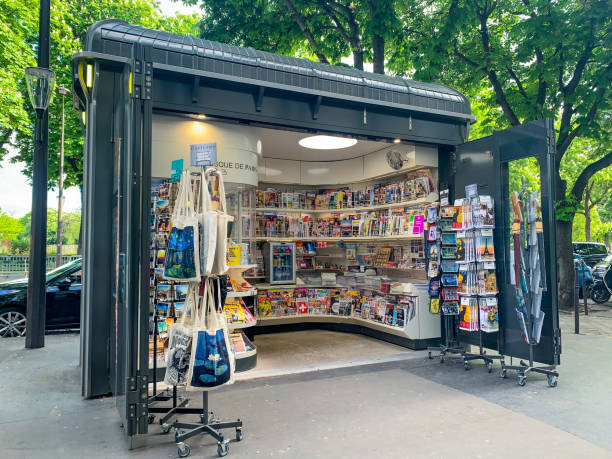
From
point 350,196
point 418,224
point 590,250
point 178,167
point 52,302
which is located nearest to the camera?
point 178,167

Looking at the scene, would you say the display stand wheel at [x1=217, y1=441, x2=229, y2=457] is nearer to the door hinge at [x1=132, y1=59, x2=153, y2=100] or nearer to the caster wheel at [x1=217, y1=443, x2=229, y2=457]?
the caster wheel at [x1=217, y1=443, x2=229, y2=457]

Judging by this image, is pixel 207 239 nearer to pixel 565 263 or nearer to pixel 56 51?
pixel 565 263

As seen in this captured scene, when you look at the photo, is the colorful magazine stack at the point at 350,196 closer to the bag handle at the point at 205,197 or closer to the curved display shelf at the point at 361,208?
the curved display shelf at the point at 361,208

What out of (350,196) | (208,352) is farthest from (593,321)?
(208,352)

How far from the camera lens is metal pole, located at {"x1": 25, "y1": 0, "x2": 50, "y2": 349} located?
6.35 metres

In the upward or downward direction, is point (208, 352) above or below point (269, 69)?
below

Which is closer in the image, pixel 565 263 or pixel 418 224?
pixel 418 224

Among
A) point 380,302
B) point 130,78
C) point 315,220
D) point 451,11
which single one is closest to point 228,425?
point 130,78

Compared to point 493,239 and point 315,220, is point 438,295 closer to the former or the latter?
point 493,239

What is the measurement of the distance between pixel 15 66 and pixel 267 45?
6907mm

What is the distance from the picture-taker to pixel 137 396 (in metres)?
3.05

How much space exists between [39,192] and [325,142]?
447 cm

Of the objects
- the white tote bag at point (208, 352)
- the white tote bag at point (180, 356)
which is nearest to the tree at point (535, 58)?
the white tote bag at point (208, 352)

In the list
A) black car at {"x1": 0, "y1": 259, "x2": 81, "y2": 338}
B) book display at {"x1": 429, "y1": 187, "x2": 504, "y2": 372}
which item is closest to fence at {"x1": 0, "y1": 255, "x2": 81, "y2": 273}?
black car at {"x1": 0, "y1": 259, "x2": 81, "y2": 338}
